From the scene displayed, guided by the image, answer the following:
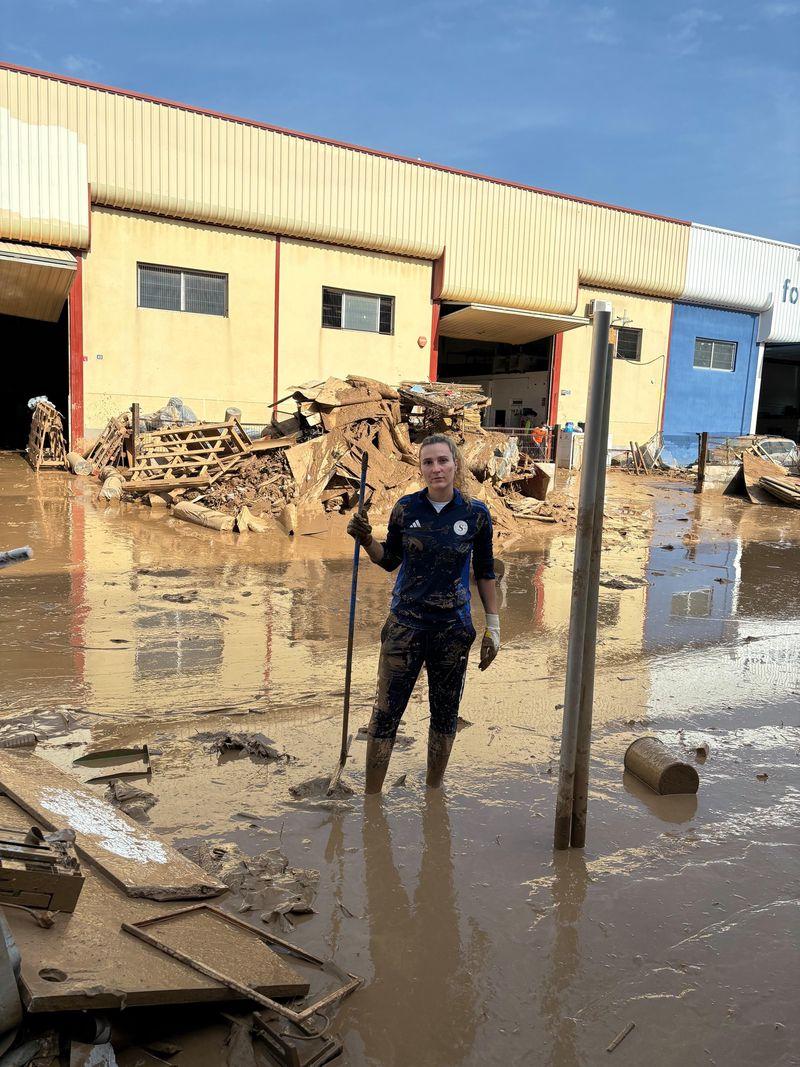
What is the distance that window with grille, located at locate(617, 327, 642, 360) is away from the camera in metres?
26.7

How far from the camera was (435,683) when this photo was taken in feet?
13.7

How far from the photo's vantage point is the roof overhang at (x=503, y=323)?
22828 millimetres

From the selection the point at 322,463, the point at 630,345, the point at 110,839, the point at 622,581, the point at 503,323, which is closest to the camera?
the point at 110,839

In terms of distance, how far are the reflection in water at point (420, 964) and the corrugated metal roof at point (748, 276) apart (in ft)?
89.1

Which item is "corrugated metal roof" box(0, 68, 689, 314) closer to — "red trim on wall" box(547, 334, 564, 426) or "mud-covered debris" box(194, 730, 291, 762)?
"red trim on wall" box(547, 334, 564, 426)

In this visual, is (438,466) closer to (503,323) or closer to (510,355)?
(503,323)

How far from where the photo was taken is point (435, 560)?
13.3 ft

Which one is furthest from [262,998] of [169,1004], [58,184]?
[58,184]

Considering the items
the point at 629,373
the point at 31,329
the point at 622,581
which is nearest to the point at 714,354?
the point at 629,373

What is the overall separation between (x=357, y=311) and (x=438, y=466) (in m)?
18.4

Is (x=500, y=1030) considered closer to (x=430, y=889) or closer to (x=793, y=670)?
(x=430, y=889)

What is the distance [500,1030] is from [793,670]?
5.61m

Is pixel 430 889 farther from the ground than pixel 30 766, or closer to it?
closer to it

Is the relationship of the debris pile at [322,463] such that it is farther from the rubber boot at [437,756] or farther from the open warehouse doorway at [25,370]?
the open warehouse doorway at [25,370]
